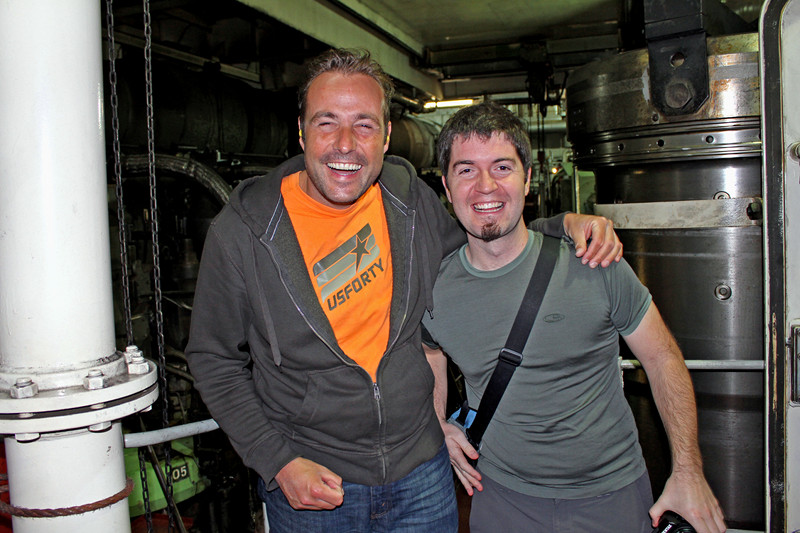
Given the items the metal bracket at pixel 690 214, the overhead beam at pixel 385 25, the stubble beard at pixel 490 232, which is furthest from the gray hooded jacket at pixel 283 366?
the overhead beam at pixel 385 25

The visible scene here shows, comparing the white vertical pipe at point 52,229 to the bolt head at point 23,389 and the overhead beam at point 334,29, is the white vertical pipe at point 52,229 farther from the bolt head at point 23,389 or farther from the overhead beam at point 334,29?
the overhead beam at point 334,29

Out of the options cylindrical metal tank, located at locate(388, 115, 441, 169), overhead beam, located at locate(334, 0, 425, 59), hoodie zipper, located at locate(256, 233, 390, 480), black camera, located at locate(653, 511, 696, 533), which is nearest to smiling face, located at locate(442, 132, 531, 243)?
hoodie zipper, located at locate(256, 233, 390, 480)

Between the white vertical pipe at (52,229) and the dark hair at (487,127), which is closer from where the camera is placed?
the white vertical pipe at (52,229)

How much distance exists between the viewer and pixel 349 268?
1840mm

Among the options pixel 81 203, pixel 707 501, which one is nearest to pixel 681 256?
pixel 707 501

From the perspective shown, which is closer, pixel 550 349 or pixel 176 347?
pixel 550 349

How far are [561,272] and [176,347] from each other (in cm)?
388

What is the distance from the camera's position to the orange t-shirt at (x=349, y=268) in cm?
180

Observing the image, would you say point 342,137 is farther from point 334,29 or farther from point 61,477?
point 334,29

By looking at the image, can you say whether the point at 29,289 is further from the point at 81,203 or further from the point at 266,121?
the point at 266,121

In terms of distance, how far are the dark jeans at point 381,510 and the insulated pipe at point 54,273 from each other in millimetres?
572

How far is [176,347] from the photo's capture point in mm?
4941

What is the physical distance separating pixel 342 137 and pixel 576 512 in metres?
1.27

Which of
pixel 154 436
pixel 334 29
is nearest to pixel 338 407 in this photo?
pixel 154 436
